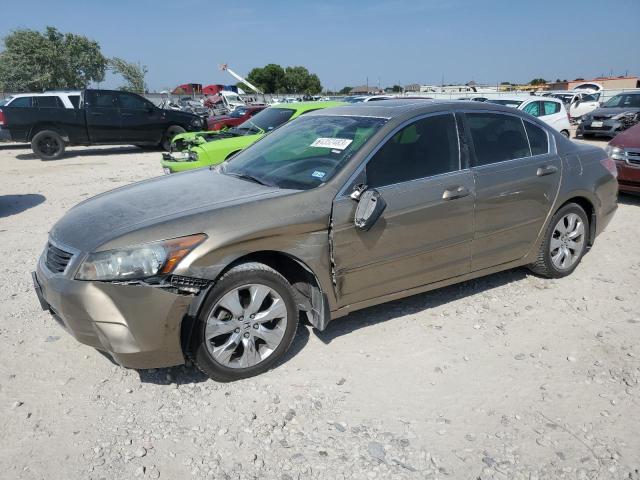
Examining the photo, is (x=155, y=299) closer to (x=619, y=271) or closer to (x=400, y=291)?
(x=400, y=291)

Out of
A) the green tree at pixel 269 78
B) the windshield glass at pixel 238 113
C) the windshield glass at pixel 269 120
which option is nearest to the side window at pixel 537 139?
the windshield glass at pixel 269 120

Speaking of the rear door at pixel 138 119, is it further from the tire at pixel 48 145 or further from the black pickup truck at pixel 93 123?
the tire at pixel 48 145

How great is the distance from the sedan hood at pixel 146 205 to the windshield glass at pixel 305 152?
0.17 m

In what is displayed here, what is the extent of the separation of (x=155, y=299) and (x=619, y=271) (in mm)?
4474

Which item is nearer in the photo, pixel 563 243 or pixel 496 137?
pixel 496 137

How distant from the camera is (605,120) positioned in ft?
54.1

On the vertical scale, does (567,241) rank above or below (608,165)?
below

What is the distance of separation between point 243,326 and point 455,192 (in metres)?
1.84

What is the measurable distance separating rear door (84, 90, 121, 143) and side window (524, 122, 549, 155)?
1291 centimetres

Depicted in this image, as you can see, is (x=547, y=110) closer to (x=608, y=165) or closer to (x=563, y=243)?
(x=608, y=165)

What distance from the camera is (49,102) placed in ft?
45.2

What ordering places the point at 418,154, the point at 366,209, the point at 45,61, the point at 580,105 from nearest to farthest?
the point at 366,209 < the point at 418,154 < the point at 580,105 < the point at 45,61

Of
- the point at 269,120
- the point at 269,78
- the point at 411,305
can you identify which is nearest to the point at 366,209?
the point at 411,305

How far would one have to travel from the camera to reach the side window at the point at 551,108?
14.0 meters
